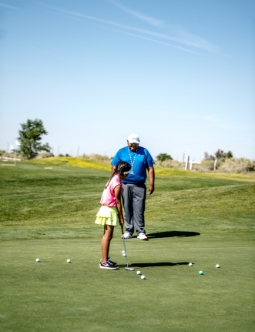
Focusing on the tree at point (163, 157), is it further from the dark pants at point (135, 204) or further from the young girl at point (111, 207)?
the young girl at point (111, 207)

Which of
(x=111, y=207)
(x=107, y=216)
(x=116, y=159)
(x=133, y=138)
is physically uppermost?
(x=133, y=138)

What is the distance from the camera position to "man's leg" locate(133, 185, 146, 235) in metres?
12.1

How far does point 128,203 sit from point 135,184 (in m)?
0.47

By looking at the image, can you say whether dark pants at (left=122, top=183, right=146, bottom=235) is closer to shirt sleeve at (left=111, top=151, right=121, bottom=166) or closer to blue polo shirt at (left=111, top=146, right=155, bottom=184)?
blue polo shirt at (left=111, top=146, right=155, bottom=184)

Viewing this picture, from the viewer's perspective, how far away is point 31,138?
288 ft

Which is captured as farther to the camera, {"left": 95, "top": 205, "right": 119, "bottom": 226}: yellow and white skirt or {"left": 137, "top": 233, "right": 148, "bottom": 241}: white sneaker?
{"left": 137, "top": 233, "right": 148, "bottom": 241}: white sneaker

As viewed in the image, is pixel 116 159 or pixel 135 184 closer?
pixel 116 159

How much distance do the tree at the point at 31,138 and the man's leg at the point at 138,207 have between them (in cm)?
7635

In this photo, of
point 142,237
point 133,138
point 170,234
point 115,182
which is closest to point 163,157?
point 170,234

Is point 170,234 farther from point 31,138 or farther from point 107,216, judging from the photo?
point 31,138

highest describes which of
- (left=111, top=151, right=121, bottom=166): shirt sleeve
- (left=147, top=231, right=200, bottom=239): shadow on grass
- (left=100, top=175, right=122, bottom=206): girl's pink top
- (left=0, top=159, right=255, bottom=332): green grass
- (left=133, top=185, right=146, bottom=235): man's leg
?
(left=111, top=151, right=121, bottom=166): shirt sleeve

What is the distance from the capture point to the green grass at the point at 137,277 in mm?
4910

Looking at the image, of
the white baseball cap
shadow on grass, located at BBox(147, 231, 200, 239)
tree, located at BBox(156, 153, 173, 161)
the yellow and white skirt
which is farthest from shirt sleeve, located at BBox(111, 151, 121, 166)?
tree, located at BBox(156, 153, 173, 161)

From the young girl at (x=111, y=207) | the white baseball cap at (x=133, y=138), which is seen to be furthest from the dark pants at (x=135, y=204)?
the young girl at (x=111, y=207)
